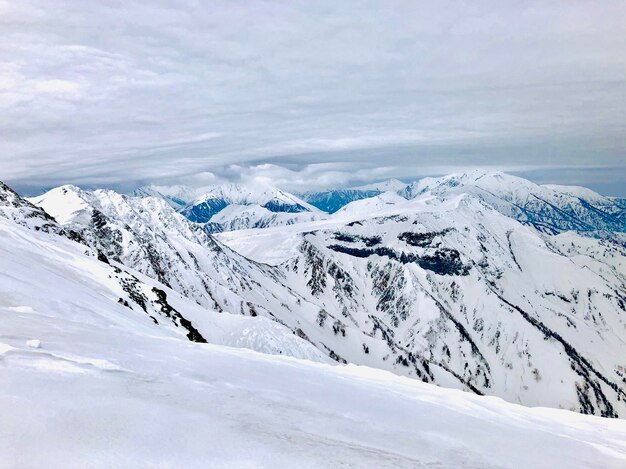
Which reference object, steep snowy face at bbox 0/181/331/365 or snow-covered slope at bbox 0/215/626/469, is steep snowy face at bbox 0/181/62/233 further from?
snow-covered slope at bbox 0/215/626/469

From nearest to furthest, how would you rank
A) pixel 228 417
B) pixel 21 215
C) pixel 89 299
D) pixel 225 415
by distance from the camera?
pixel 228 417 < pixel 225 415 < pixel 89 299 < pixel 21 215

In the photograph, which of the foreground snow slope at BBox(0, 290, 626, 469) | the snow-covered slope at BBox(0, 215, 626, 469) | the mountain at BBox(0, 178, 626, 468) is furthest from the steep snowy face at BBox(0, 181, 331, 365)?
the foreground snow slope at BBox(0, 290, 626, 469)

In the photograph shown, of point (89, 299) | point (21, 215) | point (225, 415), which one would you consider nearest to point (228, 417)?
point (225, 415)

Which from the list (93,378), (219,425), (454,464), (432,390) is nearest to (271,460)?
(219,425)

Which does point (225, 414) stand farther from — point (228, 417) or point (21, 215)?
point (21, 215)

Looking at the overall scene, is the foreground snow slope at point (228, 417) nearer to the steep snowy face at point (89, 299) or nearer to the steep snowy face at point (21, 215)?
the steep snowy face at point (89, 299)
